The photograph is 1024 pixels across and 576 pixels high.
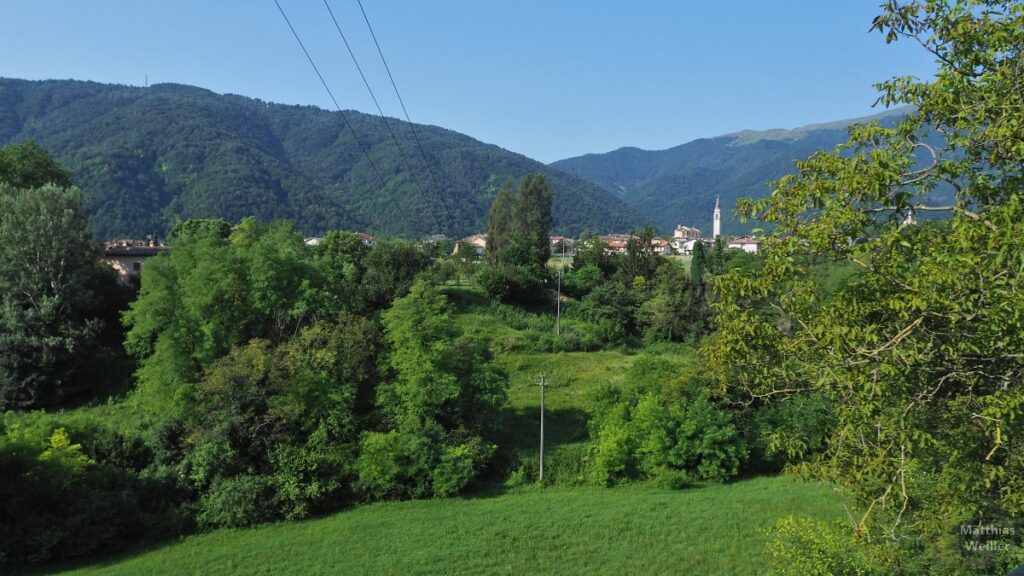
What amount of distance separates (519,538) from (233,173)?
128 meters

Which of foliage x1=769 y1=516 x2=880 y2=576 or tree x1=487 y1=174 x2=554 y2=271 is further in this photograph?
tree x1=487 y1=174 x2=554 y2=271

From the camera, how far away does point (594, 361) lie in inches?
1363

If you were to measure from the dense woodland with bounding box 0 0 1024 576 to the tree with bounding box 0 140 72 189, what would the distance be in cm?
17

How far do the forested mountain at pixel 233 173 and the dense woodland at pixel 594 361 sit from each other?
51.5m

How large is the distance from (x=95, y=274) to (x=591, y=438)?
25982mm

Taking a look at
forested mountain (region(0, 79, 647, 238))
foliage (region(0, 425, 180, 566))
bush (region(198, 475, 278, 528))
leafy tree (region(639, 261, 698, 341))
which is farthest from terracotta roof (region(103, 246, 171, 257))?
Result: forested mountain (region(0, 79, 647, 238))

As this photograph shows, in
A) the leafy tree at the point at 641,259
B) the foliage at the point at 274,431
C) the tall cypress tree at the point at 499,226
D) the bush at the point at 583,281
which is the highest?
the tall cypress tree at the point at 499,226

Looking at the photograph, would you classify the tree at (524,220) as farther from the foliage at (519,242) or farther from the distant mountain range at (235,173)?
the distant mountain range at (235,173)

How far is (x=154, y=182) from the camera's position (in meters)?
122

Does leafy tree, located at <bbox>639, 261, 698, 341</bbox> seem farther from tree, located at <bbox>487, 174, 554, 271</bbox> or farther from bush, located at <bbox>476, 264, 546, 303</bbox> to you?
tree, located at <bbox>487, 174, 554, 271</bbox>

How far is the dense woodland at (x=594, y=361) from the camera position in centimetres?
457

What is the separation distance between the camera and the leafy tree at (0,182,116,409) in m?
25.2

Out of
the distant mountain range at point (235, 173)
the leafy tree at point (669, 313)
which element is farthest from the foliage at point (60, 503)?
the distant mountain range at point (235, 173)

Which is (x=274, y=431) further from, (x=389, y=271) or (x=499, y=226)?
(x=499, y=226)
